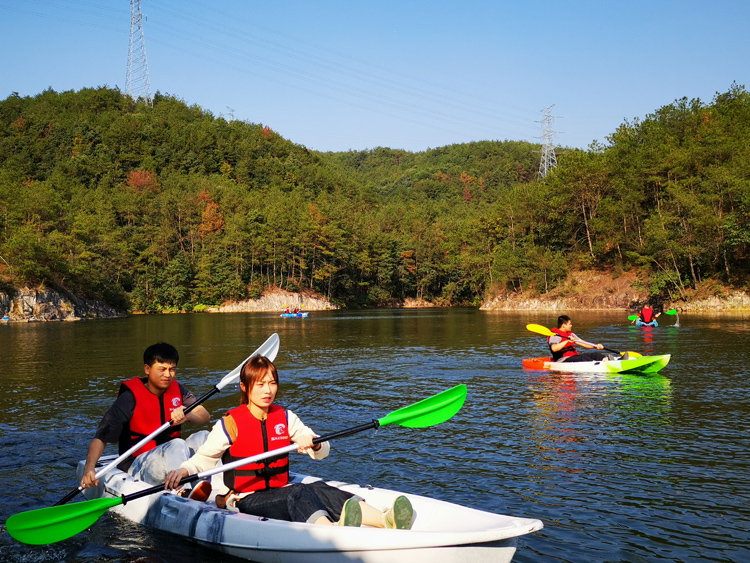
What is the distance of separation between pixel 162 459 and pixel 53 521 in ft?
3.31

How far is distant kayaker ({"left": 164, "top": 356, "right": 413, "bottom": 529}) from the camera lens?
15.0ft

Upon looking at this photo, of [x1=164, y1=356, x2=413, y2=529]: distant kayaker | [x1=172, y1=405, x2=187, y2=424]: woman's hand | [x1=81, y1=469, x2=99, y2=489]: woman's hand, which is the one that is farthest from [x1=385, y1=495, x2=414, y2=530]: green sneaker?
[x1=81, y1=469, x2=99, y2=489]: woman's hand

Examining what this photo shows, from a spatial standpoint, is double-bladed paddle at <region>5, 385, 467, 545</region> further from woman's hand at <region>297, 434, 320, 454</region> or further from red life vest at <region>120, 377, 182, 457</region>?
red life vest at <region>120, 377, 182, 457</region>

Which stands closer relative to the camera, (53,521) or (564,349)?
(53,521)

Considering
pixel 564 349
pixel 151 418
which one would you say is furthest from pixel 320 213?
pixel 151 418

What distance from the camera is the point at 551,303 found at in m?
52.6

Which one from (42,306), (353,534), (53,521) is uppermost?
(42,306)

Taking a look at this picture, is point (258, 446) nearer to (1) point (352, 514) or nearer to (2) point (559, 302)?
(1) point (352, 514)

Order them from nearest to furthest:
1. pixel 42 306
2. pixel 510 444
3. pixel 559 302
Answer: pixel 510 444
pixel 42 306
pixel 559 302

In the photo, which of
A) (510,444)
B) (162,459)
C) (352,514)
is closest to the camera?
(352,514)

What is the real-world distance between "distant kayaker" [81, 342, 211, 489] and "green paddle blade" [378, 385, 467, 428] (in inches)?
77.3

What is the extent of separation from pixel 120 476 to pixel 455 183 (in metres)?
128

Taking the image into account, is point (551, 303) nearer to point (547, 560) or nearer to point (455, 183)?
point (547, 560)

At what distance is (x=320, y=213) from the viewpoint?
76.7 m
